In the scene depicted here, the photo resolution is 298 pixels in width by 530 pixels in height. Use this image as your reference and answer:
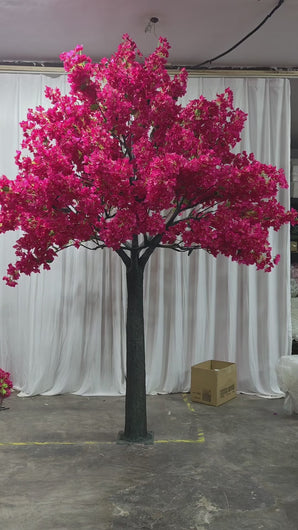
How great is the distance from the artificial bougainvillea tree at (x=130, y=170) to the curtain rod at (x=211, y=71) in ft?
4.45

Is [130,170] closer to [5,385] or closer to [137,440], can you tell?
[137,440]

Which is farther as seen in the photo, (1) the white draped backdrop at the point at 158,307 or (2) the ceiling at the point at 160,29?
(1) the white draped backdrop at the point at 158,307

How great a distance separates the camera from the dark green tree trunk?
10.1 feet

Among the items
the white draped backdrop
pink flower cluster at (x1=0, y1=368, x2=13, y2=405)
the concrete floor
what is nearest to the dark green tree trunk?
the concrete floor

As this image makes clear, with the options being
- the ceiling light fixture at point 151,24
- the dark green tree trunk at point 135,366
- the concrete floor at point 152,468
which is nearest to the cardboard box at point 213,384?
the concrete floor at point 152,468

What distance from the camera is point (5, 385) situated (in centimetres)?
377

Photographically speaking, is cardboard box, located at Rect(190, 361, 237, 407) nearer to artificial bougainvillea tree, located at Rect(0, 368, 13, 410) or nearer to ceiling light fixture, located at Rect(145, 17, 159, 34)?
artificial bougainvillea tree, located at Rect(0, 368, 13, 410)

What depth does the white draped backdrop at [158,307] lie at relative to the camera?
4.05m

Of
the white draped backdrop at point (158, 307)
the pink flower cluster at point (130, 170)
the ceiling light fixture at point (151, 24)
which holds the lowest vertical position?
the white draped backdrop at point (158, 307)

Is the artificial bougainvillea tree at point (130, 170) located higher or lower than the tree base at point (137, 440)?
higher

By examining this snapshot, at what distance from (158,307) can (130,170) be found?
1.79 meters

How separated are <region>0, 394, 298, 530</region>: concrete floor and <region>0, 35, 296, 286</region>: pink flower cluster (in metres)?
1.12

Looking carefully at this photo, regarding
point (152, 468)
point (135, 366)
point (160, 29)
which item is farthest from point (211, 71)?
point (152, 468)

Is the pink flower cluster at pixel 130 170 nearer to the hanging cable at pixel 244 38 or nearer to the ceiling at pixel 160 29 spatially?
the ceiling at pixel 160 29
